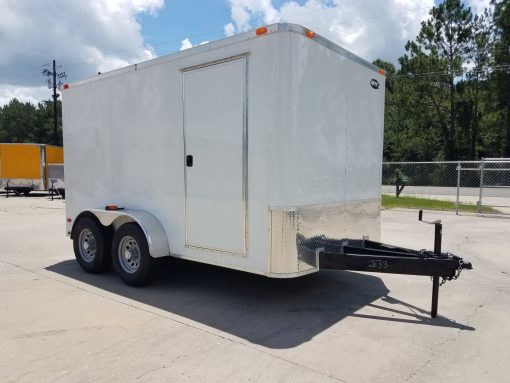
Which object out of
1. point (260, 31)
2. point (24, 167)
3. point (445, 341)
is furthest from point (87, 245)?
point (24, 167)

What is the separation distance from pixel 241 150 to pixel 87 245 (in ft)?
11.2

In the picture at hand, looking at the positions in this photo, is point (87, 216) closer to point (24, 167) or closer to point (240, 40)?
point (240, 40)

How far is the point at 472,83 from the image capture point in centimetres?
3731

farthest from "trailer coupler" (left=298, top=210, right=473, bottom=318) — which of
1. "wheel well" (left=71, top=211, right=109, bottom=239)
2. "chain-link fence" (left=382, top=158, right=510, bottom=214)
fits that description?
"chain-link fence" (left=382, top=158, right=510, bottom=214)

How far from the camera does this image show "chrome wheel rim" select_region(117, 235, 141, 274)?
19.6ft

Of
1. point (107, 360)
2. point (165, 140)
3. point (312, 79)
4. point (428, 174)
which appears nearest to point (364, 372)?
point (107, 360)

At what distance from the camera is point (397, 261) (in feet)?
15.2

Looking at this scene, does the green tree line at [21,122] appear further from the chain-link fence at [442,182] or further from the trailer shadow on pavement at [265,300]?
the trailer shadow on pavement at [265,300]

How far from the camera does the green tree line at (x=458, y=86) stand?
35.8 meters

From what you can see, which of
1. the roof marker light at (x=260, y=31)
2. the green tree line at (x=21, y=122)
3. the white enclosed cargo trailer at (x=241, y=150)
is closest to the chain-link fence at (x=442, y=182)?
the white enclosed cargo trailer at (x=241, y=150)

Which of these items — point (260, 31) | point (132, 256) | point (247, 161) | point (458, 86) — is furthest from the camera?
point (458, 86)

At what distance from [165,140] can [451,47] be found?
37.9 m

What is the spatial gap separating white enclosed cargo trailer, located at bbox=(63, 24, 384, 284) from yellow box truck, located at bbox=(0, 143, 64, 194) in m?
19.4

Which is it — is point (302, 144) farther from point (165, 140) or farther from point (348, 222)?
point (165, 140)
